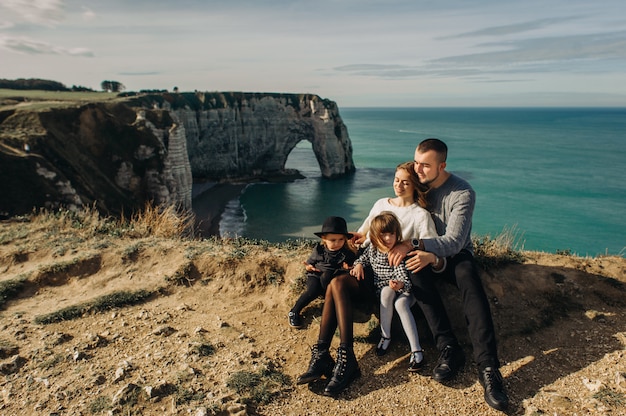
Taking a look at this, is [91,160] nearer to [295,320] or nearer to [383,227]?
[295,320]

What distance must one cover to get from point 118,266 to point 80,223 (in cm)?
334

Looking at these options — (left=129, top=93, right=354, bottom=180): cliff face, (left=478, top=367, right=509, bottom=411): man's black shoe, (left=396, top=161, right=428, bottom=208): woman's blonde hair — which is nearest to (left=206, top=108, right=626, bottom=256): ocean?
(left=129, top=93, right=354, bottom=180): cliff face

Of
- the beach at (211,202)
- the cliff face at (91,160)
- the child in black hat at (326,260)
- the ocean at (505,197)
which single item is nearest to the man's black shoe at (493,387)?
the child in black hat at (326,260)

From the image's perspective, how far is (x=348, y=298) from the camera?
5730 millimetres

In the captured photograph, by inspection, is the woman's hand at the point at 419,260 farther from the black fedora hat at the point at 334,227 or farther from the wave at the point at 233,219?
the wave at the point at 233,219

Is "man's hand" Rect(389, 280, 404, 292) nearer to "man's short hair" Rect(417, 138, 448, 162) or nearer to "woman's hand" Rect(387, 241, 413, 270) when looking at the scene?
"woman's hand" Rect(387, 241, 413, 270)

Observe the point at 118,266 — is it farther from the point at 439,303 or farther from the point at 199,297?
the point at 439,303

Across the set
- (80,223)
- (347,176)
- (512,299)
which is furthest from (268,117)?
(512,299)

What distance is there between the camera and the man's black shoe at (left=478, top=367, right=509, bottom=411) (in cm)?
470

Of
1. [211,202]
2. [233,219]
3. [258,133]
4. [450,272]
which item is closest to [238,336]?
[450,272]

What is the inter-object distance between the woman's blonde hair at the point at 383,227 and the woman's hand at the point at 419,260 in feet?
1.15

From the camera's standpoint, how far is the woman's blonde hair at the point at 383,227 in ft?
18.9

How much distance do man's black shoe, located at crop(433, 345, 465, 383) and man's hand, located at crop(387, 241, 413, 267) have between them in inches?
50.3

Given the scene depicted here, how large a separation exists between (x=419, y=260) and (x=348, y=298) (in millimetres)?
1114
